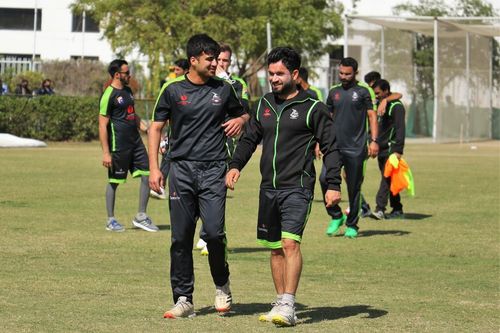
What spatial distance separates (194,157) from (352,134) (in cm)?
661

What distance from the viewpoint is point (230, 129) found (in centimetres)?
923

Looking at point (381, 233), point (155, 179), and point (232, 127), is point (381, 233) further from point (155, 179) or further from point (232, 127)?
point (155, 179)

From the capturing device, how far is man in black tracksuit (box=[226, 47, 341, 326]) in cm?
897

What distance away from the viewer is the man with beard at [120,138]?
15.2 meters

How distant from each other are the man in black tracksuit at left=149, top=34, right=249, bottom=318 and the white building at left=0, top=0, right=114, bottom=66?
68407 millimetres

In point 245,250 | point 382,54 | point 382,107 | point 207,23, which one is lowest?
point 245,250

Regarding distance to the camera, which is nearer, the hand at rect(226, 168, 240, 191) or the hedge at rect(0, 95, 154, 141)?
the hand at rect(226, 168, 240, 191)

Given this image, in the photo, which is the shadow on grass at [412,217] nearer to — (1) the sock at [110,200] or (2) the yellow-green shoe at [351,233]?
(2) the yellow-green shoe at [351,233]

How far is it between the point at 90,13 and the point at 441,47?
1529 cm

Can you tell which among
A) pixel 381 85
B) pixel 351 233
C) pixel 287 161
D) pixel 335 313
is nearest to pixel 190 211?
pixel 287 161

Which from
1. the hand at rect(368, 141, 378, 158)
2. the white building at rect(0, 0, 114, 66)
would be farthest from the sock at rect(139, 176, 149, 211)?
the white building at rect(0, 0, 114, 66)

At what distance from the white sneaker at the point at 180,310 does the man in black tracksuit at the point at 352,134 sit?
655cm

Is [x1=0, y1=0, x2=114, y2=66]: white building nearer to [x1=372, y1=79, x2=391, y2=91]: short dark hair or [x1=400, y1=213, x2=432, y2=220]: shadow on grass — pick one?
[x1=400, y1=213, x2=432, y2=220]: shadow on grass

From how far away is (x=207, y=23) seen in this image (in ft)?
152
